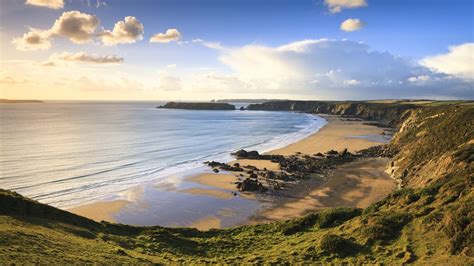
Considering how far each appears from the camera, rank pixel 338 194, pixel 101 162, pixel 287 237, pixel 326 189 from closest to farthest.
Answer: pixel 287 237 < pixel 338 194 < pixel 326 189 < pixel 101 162

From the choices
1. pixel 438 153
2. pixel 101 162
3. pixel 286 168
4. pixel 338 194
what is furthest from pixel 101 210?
pixel 438 153

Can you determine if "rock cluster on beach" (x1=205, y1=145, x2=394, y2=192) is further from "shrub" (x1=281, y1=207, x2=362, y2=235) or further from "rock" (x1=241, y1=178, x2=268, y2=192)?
"shrub" (x1=281, y1=207, x2=362, y2=235)

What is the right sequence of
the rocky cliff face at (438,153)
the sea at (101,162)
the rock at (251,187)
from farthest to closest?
the rock at (251,187) → the sea at (101,162) → the rocky cliff face at (438,153)

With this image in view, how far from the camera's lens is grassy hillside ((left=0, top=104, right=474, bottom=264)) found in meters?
16.9

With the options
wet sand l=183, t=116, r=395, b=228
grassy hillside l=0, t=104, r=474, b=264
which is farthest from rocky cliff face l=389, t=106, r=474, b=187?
grassy hillside l=0, t=104, r=474, b=264

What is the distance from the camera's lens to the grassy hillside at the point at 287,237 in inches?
667

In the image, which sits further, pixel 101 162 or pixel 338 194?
pixel 101 162

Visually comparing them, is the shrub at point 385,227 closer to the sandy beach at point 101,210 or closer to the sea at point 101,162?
the sea at point 101,162

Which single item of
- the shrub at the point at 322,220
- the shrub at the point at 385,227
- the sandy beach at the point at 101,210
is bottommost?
the sandy beach at the point at 101,210

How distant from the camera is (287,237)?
24375mm

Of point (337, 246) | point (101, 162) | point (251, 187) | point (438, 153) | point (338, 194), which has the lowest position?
point (338, 194)

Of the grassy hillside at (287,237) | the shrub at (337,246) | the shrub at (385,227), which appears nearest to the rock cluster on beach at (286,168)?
the grassy hillside at (287,237)

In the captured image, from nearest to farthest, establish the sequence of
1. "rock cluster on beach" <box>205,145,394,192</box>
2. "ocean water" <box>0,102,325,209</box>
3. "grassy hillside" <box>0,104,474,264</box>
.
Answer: "grassy hillside" <box>0,104,474,264</box> < "ocean water" <box>0,102,325,209</box> < "rock cluster on beach" <box>205,145,394,192</box>

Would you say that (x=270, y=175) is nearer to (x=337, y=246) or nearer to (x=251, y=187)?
(x=251, y=187)
